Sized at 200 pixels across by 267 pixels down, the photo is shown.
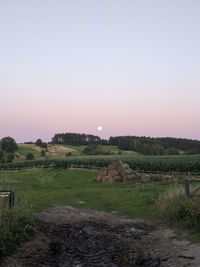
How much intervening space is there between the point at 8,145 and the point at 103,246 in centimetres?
9519

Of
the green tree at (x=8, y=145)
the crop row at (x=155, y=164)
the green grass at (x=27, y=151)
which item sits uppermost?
the green tree at (x=8, y=145)

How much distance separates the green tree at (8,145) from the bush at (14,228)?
91663 mm

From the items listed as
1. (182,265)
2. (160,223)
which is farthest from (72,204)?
(182,265)

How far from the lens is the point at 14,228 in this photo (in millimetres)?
11117

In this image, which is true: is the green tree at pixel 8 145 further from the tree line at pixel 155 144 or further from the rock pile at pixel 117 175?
the rock pile at pixel 117 175

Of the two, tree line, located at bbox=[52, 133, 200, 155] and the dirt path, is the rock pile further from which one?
tree line, located at bbox=[52, 133, 200, 155]

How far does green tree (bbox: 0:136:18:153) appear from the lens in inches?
3981

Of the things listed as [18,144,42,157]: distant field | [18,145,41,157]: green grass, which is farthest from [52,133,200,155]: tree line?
[18,145,41,157]: green grass

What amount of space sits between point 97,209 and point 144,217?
4.15 m

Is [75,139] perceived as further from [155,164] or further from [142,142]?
[155,164]

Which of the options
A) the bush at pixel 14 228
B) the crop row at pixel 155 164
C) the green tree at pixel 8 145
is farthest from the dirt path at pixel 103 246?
the green tree at pixel 8 145

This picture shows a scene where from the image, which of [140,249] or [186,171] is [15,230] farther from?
[186,171]

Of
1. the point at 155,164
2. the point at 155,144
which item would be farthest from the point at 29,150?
Result: the point at 155,164

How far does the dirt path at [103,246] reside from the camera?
31.0 feet
